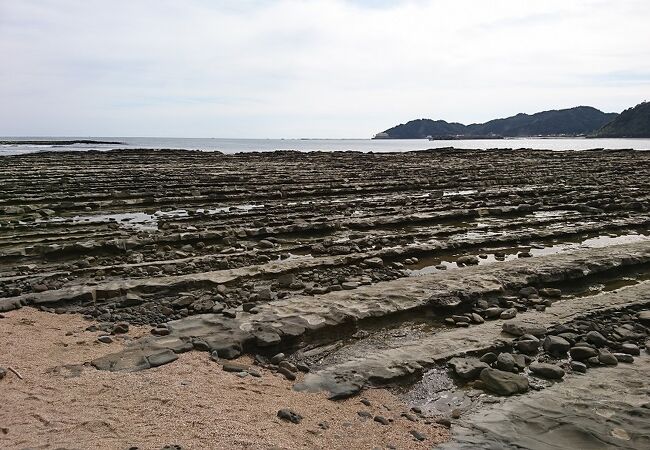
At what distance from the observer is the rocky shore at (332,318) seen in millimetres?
4977

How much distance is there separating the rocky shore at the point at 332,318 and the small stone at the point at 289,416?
0.07ft

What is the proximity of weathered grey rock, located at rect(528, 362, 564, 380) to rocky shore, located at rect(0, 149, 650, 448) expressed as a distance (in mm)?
19

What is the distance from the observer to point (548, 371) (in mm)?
5922

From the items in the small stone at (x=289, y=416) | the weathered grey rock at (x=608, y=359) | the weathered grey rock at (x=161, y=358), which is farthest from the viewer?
the weathered grey rock at (x=608, y=359)

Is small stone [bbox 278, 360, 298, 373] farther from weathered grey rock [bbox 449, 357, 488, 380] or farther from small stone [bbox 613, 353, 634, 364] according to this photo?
small stone [bbox 613, 353, 634, 364]

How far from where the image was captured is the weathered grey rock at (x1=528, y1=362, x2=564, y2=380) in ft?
19.3

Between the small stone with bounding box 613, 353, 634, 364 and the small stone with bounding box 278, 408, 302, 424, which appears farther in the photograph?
the small stone with bounding box 613, 353, 634, 364

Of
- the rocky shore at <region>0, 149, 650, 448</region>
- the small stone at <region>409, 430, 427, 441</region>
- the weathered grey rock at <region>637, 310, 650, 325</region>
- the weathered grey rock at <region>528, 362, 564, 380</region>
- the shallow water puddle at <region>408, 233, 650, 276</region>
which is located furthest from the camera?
the shallow water puddle at <region>408, 233, 650, 276</region>

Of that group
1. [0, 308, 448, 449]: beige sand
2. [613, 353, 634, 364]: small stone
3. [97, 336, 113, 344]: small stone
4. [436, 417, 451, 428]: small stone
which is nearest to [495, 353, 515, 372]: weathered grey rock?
[613, 353, 634, 364]: small stone

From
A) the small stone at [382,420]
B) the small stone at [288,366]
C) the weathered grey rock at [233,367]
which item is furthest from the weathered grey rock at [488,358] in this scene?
the weathered grey rock at [233,367]

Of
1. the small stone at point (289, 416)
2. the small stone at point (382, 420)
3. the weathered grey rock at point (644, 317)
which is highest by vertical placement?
the weathered grey rock at point (644, 317)

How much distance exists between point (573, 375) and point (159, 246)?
9.79 m

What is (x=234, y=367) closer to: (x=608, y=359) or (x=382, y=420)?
(x=382, y=420)

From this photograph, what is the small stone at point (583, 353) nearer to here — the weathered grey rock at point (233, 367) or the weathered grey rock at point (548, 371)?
the weathered grey rock at point (548, 371)
